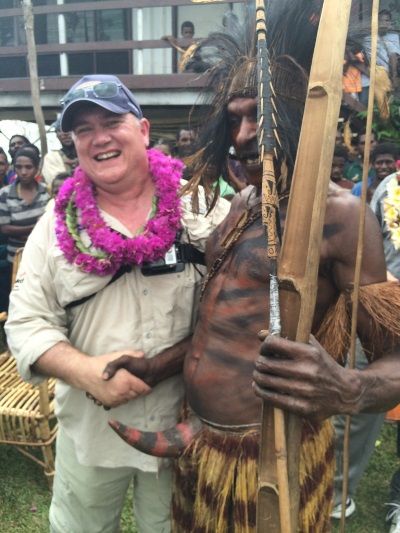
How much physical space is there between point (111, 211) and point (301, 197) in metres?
1.12

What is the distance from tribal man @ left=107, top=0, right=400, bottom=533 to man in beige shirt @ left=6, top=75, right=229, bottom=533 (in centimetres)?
14

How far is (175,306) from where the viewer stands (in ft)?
6.37

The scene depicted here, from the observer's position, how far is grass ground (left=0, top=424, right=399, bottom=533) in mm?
2895

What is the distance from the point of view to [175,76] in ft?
30.1

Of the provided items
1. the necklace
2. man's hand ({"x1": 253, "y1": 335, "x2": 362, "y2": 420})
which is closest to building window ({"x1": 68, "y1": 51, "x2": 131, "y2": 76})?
the necklace

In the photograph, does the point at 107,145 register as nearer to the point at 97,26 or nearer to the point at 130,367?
the point at 130,367

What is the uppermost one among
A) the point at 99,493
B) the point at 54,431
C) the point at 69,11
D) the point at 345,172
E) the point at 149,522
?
Answer: the point at 69,11

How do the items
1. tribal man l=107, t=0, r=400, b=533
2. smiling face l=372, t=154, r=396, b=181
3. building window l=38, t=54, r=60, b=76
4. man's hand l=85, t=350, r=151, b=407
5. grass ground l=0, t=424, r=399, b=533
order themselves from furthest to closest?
1. building window l=38, t=54, r=60, b=76
2. smiling face l=372, t=154, r=396, b=181
3. grass ground l=0, t=424, r=399, b=533
4. man's hand l=85, t=350, r=151, b=407
5. tribal man l=107, t=0, r=400, b=533

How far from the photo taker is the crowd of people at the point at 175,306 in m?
1.52

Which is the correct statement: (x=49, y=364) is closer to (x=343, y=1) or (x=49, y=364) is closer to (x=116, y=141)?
(x=116, y=141)

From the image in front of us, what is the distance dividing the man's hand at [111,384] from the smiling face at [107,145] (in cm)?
61

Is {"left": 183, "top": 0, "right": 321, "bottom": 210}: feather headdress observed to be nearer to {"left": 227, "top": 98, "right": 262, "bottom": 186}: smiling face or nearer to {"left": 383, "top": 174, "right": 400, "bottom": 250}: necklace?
{"left": 227, "top": 98, "right": 262, "bottom": 186}: smiling face

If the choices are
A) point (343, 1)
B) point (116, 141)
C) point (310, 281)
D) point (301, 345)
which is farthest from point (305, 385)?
point (116, 141)

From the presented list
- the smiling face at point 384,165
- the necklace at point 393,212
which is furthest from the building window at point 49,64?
the necklace at point 393,212
